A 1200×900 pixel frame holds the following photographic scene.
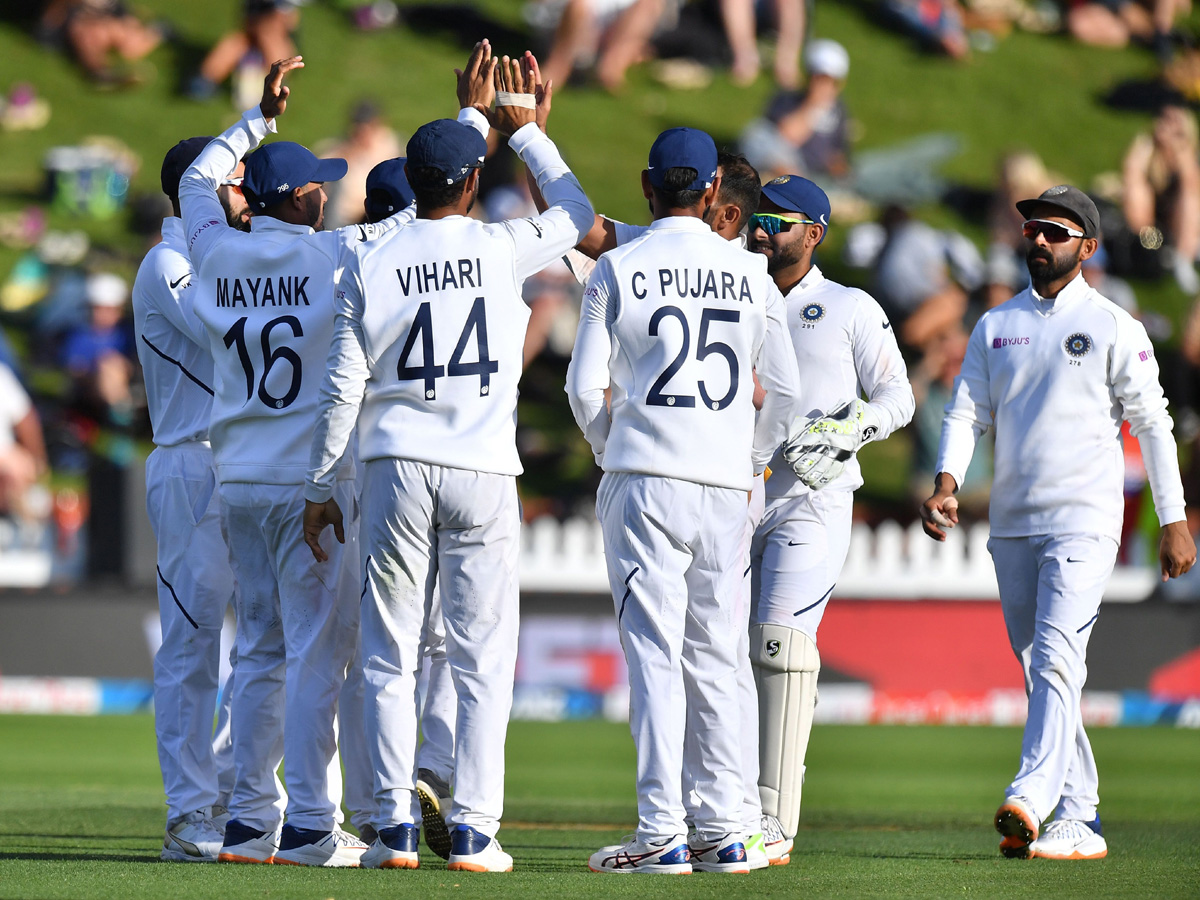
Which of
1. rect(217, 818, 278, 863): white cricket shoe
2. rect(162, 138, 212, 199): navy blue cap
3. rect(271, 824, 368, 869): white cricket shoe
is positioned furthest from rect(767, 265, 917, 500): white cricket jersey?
rect(162, 138, 212, 199): navy blue cap

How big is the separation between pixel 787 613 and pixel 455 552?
151 cm

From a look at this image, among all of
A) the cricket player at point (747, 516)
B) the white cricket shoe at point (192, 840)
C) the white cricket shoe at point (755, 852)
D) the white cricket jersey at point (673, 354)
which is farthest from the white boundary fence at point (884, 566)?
the white cricket jersey at point (673, 354)

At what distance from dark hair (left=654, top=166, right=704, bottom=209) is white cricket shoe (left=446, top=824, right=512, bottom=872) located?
89.0 inches

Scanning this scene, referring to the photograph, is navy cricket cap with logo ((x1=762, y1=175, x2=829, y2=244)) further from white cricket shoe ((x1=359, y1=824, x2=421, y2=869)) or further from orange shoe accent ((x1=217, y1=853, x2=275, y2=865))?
orange shoe accent ((x1=217, y1=853, x2=275, y2=865))

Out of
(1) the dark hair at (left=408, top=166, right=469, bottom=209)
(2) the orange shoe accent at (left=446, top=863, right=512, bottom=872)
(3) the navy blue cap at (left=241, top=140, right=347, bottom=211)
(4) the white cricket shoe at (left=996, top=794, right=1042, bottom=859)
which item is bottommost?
(2) the orange shoe accent at (left=446, top=863, right=512, bottom=872)

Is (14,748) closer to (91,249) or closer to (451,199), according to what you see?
(451,199)

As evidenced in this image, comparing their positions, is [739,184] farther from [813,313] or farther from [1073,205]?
[1073,205]

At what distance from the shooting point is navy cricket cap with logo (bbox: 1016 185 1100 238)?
706 centimetres

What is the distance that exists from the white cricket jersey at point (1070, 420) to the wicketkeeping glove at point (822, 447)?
0.68 m

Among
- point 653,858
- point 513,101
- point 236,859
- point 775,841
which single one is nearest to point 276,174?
Answer: point 513,101

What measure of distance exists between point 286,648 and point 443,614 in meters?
0.63

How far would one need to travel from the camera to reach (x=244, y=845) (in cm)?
621

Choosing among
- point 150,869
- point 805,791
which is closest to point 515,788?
point 805,791

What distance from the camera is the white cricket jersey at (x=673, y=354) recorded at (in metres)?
6.00
